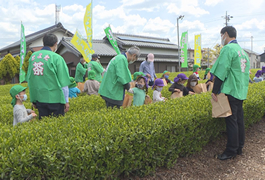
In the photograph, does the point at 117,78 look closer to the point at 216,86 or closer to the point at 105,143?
the point at 216,86

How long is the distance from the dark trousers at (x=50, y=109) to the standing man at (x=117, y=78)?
90 cm

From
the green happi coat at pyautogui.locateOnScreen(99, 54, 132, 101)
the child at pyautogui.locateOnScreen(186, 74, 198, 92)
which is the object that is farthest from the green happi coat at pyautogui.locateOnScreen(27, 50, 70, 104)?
the child at pyautogui.locateOnScreen(186, 74, 198, 92)

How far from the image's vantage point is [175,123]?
11.6ft

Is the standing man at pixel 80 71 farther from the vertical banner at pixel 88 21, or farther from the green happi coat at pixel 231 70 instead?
the green happi coat at pixel 231 70

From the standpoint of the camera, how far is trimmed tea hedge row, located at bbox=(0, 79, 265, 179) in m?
2.24

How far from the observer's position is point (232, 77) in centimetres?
379

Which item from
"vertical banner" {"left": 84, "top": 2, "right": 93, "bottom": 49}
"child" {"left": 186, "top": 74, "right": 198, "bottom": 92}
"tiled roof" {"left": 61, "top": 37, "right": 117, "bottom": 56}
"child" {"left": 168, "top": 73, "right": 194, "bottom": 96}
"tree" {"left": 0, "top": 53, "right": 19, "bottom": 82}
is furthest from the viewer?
"tree" {"left": 0, "top": 53, "right": 19, "bottom": 82}

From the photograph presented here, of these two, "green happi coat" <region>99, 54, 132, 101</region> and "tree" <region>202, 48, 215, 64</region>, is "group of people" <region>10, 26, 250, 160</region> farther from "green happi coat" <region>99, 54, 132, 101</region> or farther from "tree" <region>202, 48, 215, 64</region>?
"tree" <region>202, 48, 215, 64</region>

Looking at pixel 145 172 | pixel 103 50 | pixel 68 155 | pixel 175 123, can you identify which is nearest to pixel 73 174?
pixel 68 155

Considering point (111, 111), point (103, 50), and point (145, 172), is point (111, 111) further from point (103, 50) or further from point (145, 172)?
point (103, 50)

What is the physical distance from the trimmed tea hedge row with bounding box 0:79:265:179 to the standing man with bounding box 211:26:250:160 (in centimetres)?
45

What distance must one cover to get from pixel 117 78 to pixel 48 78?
48.3 inches

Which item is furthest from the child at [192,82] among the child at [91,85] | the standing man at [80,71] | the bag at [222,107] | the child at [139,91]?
the standing man at [80,71]

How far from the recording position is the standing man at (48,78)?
3846 millimetres
